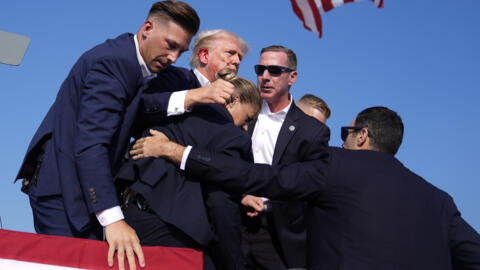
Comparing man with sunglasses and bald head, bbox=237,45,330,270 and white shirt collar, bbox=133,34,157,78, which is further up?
white shirt collar, bbox=133,34,157,78

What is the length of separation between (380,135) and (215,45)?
151cm

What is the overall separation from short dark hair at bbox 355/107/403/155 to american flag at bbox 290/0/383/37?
1435mm

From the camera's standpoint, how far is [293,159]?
196 inches

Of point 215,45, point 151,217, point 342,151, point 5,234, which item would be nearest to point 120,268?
point 151,217

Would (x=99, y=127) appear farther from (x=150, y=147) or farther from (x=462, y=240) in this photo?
(x=462, y=240)

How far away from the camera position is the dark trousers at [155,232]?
9.66 ft

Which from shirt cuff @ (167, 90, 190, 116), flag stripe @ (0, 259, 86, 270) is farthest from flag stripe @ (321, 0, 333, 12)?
flag stripe @ (0, 259, 86, 270)

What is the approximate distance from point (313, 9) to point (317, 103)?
71.6 inches

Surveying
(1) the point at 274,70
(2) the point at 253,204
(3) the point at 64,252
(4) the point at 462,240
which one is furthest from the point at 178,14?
(1) the point at 274,70

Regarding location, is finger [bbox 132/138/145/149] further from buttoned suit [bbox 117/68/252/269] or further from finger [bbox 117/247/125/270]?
finger [bbox 117/247/125/270]

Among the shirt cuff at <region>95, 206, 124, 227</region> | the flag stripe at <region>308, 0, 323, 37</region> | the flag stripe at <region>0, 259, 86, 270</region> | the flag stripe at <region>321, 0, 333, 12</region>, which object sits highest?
the flag stripe at <region>321, 0, 333, 12</region>

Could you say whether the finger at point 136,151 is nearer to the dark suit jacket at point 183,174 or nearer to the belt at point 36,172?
the dark suit jacket at point 183,174

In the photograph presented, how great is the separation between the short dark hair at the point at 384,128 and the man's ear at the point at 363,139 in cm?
3

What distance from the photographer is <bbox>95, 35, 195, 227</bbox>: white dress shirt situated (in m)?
2.73
